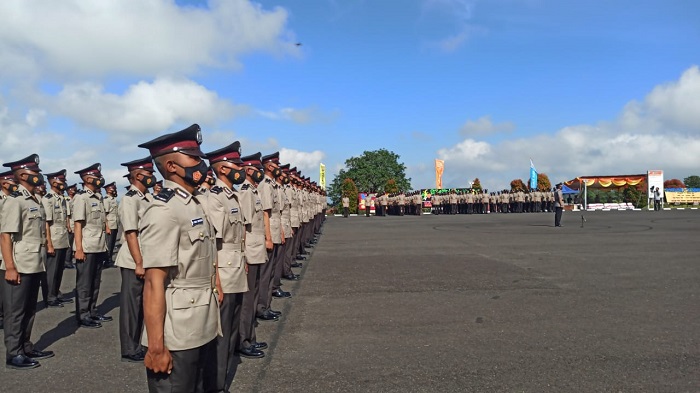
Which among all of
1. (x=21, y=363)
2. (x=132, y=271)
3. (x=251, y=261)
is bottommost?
(x=21, y=363)

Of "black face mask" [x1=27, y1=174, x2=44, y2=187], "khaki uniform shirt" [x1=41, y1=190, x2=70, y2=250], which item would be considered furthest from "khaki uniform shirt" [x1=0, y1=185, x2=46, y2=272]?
"khaki uniform shirt" [x1=41, y1=190, x2=70, y2=250]

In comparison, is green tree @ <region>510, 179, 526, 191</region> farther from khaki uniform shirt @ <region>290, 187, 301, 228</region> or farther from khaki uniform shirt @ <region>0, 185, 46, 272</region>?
khaki uniform shirt @ <region>0, 185, 46, 272</region>

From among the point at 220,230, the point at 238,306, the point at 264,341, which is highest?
the point at 220,230

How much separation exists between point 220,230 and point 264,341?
1898 mm

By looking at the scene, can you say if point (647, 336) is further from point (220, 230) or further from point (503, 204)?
point (503, 204)

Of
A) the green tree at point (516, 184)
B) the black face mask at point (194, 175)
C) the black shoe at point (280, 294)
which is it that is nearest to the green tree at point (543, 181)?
the green tree at point (516, 184)

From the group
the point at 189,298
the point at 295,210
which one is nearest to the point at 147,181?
the point at 189,298

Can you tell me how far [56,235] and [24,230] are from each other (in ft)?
11.6

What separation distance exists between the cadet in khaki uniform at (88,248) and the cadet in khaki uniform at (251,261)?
2655 millimetres

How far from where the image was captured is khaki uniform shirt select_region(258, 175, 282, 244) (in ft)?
24.1

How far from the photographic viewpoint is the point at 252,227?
20.3ft

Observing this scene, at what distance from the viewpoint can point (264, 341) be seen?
6.18 meters

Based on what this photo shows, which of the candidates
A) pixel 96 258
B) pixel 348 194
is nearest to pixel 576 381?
pixel 96 258

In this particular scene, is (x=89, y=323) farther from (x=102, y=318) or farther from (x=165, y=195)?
(x=165, y=195)
